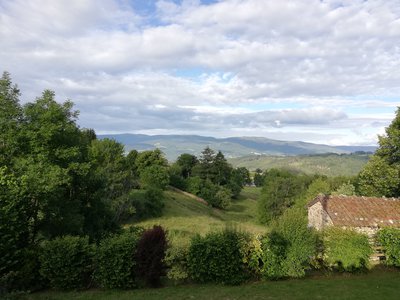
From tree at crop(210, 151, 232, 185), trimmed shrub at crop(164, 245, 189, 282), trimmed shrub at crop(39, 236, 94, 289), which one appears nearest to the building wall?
trimmed shrub at crop(164, 245, 189, 282)

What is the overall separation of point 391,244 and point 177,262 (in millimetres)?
10153

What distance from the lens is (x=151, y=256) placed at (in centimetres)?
1385

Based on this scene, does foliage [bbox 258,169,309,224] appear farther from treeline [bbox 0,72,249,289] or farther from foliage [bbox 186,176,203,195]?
treeline [bbox 0,72,249,289]

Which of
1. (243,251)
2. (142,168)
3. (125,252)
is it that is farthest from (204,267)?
(142,168)

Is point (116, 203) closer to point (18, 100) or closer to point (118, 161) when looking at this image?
point (118, 161)

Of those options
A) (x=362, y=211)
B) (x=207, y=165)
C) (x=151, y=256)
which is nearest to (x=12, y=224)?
(x=151, y=256)

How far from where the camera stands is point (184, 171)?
9581 cm

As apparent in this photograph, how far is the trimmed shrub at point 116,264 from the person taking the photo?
13.9 meters

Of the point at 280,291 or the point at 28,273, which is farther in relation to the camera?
the point at 28,273

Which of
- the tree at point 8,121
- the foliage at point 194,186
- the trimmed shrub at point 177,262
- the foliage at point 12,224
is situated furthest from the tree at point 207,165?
the trimmed shrub at point 177,262

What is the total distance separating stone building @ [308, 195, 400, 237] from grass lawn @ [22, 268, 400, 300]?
42.6ft

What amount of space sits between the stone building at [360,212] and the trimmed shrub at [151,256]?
1696cm

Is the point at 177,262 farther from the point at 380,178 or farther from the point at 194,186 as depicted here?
the point at 194,186

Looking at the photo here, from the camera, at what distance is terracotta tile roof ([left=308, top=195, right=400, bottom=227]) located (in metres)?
27.4
